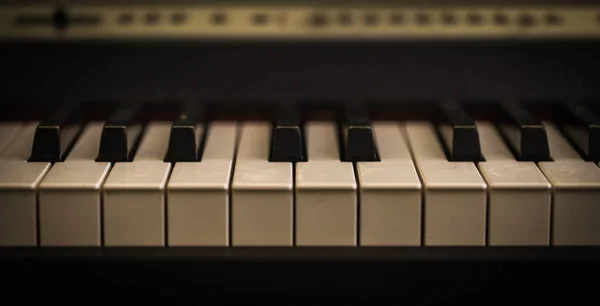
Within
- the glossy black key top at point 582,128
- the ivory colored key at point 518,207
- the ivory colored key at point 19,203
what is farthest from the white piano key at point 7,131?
the glossy black key top at point 582,128

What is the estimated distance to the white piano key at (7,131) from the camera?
48.6 inches

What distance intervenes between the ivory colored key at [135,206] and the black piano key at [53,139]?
0.28 feet

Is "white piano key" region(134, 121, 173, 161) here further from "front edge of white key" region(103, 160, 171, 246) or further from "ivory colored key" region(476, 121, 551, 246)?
"ivory colored key" region(476, 121, 551, 246)

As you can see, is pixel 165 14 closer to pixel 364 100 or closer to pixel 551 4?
pixel 364 100

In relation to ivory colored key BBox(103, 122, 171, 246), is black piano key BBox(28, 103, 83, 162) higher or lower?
higher

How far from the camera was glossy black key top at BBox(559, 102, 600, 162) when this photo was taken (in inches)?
46.1

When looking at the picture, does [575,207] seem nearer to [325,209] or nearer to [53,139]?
[325,209]

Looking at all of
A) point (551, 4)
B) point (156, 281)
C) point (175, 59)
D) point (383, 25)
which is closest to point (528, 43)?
point (551, 4)

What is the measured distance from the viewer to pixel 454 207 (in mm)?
1076

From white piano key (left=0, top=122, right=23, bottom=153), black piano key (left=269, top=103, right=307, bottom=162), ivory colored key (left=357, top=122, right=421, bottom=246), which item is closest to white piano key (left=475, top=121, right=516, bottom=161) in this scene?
ivory colored key (left=357, top=122, right=421, bottom=246)

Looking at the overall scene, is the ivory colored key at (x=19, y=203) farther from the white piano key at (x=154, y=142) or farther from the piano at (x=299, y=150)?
the white piano key at (x=154, y=142)

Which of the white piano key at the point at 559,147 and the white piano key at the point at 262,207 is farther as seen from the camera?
the white piano key at the point at 559,147

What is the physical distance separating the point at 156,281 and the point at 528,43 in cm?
58

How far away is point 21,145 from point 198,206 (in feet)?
0.91
